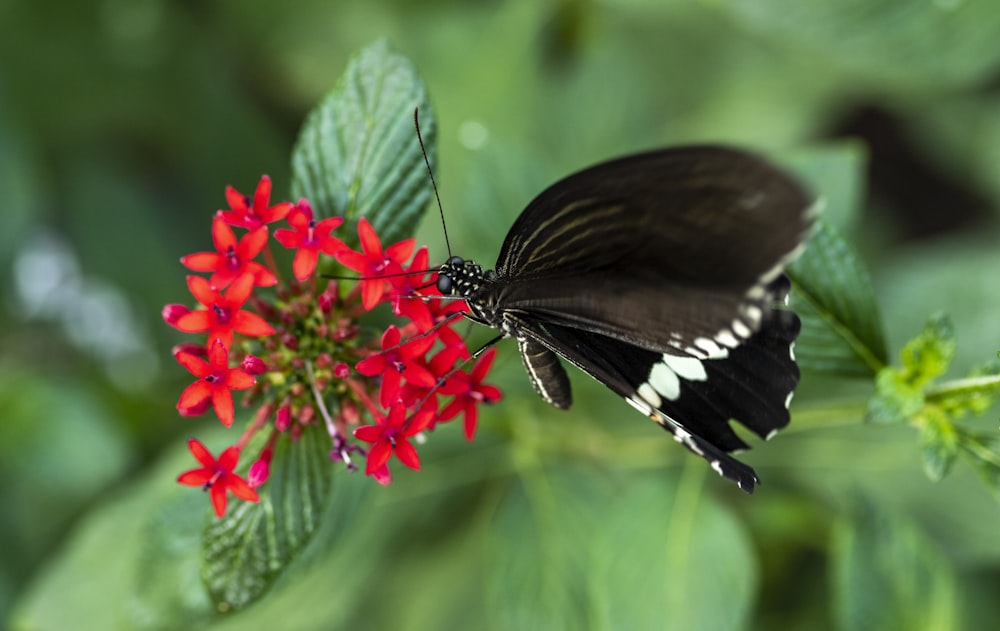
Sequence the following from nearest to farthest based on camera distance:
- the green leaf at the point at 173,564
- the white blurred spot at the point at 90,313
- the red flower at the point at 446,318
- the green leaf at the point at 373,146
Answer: the red flower at the point at 446,318
the green leaf at the point at 373,146
the green leaf at the point at 173,564
the white blurred spot at the point at 90,313

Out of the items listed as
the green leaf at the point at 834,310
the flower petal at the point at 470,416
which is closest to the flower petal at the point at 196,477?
the flower petal at the point at 470,416

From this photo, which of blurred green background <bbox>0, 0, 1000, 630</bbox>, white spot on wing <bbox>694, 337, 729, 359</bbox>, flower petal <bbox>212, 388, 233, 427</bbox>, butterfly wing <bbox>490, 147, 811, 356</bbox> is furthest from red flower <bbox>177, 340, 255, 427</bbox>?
white spot on wing <bbox>694, 337, 729, 359</bbox>

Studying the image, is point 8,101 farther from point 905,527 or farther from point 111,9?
point 905,527

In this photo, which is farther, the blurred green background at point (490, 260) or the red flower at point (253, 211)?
the blurred green background at point (490, 260)

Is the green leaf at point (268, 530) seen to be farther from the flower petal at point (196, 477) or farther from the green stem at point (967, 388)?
the green stem at point (967, 388)

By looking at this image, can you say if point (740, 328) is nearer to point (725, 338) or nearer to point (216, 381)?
point (725, 338)

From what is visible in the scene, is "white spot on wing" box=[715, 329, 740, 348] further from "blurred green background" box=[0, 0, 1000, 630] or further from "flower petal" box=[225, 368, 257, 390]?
"flower petal" box=[225, 368, 257, 390]

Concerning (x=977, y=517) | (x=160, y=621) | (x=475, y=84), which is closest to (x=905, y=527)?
(x=977, y=517)
